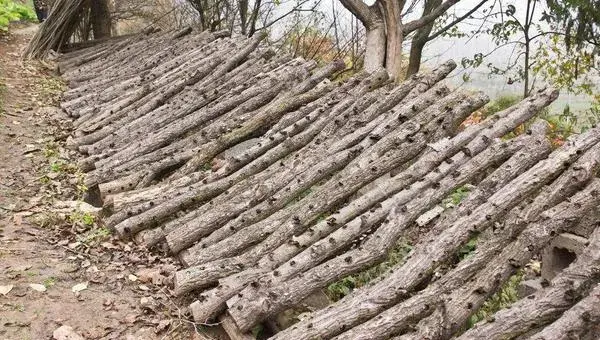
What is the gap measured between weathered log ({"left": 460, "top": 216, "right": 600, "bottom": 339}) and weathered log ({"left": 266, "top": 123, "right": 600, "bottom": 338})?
399mm

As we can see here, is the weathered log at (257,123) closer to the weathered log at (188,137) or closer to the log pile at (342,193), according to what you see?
the log pile at (342,193)

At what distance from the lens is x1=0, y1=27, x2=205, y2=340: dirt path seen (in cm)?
274

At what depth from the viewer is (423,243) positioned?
256 cm

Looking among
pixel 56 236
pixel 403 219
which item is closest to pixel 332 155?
pixel 403 219

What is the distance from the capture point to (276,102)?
4.27m

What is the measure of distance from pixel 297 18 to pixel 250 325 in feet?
30.1

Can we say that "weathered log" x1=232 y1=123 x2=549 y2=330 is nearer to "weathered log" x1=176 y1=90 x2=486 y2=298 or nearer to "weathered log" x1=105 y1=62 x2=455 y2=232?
"weathered log" x1=176 y1=90 x2=486 y2=298

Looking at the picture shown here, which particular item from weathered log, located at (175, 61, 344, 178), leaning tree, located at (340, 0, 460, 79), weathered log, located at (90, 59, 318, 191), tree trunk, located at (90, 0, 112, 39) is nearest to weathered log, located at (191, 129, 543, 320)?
weathered log, located at (175, 61, 344, 178)

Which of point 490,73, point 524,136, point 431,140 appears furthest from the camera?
point 490,73

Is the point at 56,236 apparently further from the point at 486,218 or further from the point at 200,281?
the point at 486,218

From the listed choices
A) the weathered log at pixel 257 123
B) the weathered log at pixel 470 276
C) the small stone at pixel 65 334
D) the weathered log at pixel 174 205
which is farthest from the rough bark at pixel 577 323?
the weathered log at pixel 257 123

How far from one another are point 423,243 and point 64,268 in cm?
194

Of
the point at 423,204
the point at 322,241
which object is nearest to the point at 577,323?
the point at 423,204

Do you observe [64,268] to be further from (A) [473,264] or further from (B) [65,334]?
(A) [473,264]
